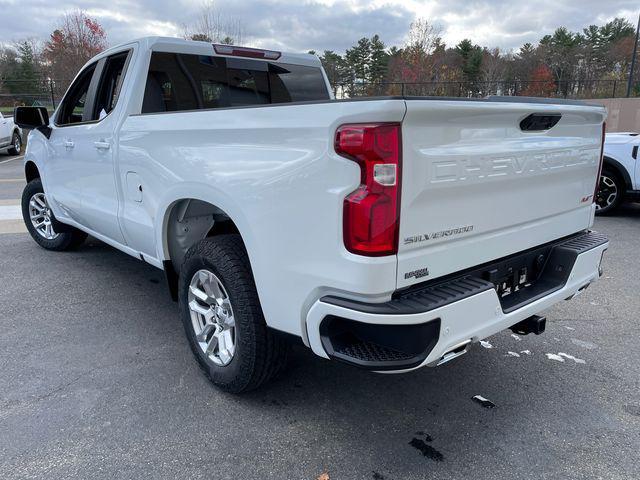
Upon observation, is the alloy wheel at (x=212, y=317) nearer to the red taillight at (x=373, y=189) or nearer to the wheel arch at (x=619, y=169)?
the red taillight at (x=373, y=189)

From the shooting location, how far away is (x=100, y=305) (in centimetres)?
431

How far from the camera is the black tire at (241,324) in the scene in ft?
8.48

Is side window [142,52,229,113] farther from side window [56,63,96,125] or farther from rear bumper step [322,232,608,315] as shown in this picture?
→ rear bumper step [322,232,608,315]

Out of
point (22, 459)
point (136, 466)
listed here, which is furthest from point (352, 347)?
point (22, 459)

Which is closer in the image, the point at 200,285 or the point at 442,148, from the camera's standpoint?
the point at 442,148

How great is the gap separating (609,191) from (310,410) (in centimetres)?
665

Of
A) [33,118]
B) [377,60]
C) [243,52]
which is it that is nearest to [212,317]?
[243,52]

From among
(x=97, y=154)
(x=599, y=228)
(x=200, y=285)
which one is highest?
(x=97, y=154)

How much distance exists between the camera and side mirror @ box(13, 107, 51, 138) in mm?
4981

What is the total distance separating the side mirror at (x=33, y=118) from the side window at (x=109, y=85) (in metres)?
1.08

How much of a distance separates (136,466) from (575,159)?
2.81 metres

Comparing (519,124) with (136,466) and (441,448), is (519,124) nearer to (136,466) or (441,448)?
(441,448)

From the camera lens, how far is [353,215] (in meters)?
1.98

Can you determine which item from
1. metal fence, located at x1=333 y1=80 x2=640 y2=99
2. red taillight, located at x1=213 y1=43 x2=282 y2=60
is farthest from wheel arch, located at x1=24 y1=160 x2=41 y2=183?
metal fence, located at x1=333 y1=80 x2=640 y2=99
